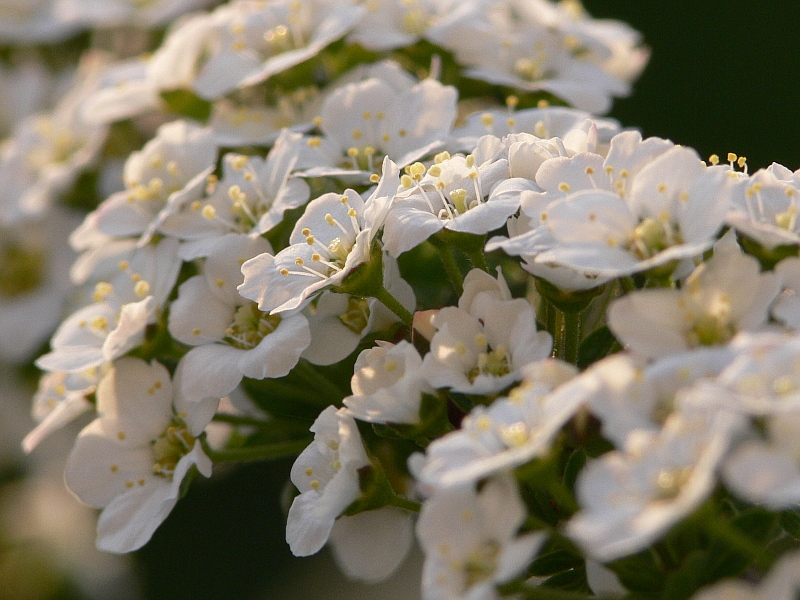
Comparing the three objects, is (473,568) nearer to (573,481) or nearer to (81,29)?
(573,481)

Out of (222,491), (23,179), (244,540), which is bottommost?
(244,540)

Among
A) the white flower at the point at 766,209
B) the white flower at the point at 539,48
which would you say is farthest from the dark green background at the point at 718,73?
the white flower at the point at 766,209

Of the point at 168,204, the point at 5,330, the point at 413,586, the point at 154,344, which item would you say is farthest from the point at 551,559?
the point at 413,586

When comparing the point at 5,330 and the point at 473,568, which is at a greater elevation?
the point at 473,568

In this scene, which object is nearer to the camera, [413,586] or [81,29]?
[81,29]

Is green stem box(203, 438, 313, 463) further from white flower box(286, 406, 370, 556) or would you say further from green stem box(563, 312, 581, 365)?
green stem box(563, 312, 581, 365)

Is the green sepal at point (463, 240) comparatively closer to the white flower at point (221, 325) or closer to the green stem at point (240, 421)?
the white flower at point (221, 325)
